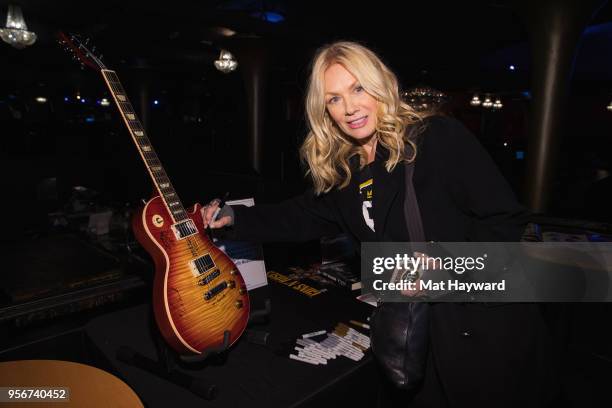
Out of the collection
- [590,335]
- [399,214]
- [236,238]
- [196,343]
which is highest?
[399,214]

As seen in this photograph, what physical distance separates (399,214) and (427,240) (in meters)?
0.14

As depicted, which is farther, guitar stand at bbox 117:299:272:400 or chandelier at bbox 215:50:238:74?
chandelier at bbox 215:50:238:74

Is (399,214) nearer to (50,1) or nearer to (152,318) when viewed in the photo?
(152,318)

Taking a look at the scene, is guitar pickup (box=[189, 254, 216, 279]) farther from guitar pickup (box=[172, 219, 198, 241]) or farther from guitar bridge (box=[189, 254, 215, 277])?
guitar pickup (box=[172, 219, 198, 241])

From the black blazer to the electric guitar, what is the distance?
659 mm

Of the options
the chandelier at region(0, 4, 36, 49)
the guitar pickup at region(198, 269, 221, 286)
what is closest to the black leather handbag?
the guitar pickup at region(198, 269, 221, 286)

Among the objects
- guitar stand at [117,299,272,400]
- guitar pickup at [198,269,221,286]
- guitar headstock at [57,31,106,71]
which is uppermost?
guitar headstock at [57,31,106,71]

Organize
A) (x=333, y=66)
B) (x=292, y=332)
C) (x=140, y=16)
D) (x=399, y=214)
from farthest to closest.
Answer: (x=140, y=16), (x=292, y=332), (x=333, y=66), (x=399, y=214)

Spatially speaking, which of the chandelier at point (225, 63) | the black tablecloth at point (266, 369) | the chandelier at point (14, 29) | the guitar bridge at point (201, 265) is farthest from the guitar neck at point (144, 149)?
the chandelier at point (225, 63)

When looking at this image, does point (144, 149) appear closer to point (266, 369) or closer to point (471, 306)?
point (266, 369)

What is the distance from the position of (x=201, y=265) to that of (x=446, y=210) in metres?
0.93

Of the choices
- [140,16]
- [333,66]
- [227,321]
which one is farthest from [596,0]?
[140,16]

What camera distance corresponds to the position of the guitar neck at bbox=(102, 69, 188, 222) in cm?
151

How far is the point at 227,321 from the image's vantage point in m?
1.49
